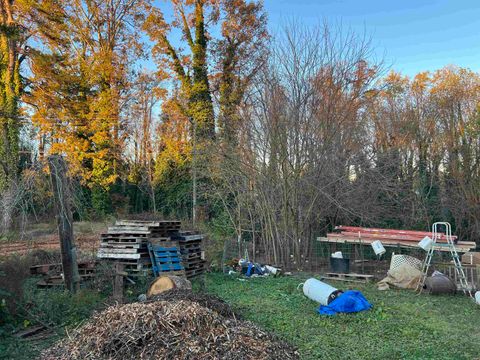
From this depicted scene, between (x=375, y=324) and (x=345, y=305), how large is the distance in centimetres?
66

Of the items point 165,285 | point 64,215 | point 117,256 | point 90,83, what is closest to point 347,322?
point 165,285

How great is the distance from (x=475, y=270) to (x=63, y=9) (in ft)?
70.8

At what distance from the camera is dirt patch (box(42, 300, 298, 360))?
3.54 metres

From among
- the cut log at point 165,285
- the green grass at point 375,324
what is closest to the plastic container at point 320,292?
the green grass at point 375,324

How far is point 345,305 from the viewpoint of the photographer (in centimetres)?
676

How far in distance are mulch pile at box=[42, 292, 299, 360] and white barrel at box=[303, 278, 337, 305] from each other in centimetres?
321

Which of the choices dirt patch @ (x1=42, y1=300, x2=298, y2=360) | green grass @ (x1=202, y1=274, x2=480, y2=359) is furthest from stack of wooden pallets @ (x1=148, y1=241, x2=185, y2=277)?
dirt patch @ (x1=42, y1=300, x2=298, y2=360)

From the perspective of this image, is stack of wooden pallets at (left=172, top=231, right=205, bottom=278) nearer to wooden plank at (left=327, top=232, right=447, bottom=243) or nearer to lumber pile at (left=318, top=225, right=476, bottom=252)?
lumber pile at (left=318, top=225, right=476, bottom=252)

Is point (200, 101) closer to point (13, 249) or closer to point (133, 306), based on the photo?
point (13, 249)

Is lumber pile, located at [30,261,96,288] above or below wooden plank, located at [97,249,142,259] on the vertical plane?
below

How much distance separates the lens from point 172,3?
2198 cm

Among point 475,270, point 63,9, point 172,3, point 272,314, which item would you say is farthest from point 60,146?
point 475,270

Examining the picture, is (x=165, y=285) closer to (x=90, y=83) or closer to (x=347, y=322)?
(x=347, y=322)

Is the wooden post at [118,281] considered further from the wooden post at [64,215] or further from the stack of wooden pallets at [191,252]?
the stack of wooden pallets at [191,252]
